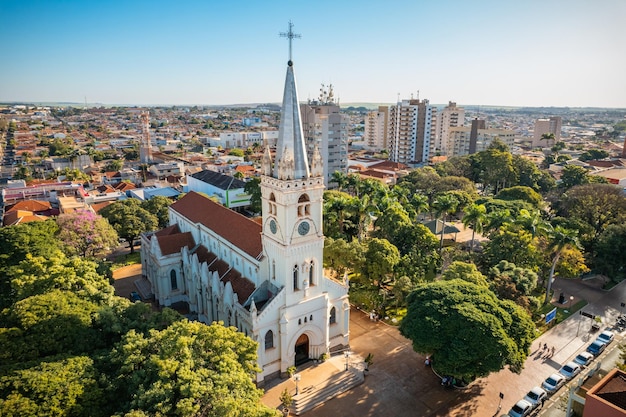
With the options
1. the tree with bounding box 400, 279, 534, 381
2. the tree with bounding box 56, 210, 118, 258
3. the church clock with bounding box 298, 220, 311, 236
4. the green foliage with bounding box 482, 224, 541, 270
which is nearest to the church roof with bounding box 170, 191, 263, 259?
the church clock with bounding box 298, 220, 311, 236

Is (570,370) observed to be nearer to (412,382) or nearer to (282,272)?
(412,382)

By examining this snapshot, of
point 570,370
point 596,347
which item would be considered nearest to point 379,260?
point 570,370

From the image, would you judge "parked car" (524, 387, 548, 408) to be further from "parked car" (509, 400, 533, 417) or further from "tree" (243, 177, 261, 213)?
"tree" (243, 177, 261, 213)

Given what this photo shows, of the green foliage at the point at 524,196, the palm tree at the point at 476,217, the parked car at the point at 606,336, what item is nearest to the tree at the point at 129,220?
the palm tree at the point at 476,217

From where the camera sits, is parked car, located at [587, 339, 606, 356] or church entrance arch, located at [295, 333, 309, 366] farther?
parked car, located at [587, 339, 606, 356]

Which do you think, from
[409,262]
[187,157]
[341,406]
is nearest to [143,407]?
[341,406]

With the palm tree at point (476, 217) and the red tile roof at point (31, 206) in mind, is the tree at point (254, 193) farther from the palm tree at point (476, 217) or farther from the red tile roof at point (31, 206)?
the palm tree at point (476, 217)
